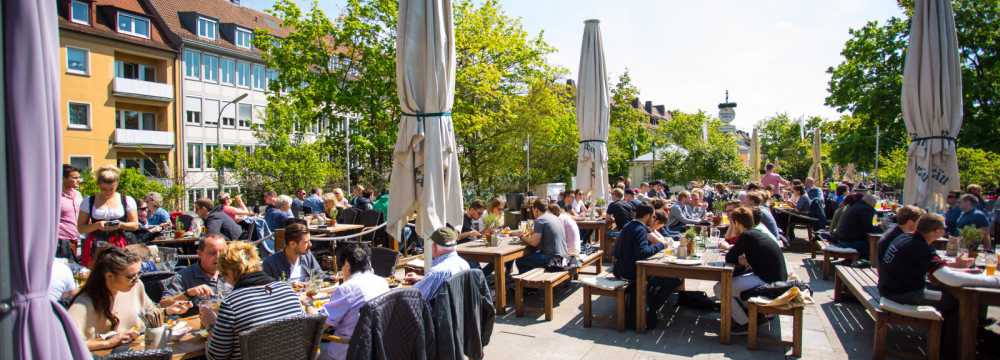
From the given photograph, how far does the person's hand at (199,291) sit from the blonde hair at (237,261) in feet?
3.04

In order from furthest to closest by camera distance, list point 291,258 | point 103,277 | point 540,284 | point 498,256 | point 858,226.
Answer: point 858,226 < point 498,256 < point 540,284 < point 291,258 < point 103,277

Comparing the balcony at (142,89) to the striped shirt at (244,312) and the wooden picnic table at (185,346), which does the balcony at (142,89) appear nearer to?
the wooden picnic table at (185,346)

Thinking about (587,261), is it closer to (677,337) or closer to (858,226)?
(677,337)

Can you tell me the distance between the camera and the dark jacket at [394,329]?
3.95 metres

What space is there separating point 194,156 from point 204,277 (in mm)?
35982

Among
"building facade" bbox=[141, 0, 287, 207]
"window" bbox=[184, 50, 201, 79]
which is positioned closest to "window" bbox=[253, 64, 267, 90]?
"building facade" bbox=[141, 0, 287, 207]

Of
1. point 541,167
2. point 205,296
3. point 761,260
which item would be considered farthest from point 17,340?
point 541,167

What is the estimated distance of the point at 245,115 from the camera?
4019 cm

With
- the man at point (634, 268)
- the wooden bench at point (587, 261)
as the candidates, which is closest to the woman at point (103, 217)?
the wooden bench at point (587, 261)

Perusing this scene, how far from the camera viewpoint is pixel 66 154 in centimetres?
3072

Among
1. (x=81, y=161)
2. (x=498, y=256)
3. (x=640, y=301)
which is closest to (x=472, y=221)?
(x=498, y=256)

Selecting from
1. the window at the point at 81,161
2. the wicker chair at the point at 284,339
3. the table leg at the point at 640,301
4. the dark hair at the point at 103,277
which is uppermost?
the window at the point at 81,161

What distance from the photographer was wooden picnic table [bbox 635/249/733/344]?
6391 millimetres

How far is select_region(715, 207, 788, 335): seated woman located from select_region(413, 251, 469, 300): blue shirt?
3.08 meters
